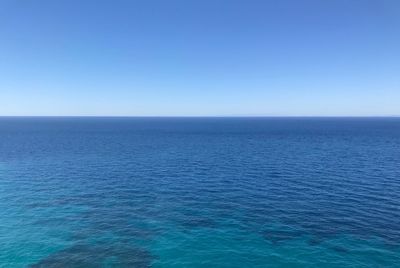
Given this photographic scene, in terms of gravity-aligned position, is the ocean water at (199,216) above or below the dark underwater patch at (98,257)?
above

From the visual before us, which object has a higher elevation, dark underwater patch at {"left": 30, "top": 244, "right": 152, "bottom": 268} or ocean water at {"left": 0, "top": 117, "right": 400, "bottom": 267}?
ocean water at {"left": 0, "top": 117, "right": 400, "bottom": 267}

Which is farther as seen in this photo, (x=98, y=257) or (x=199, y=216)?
(x=199, y=216)

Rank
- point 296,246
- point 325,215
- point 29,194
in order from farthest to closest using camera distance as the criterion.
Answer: point 29,194, point 325,215, point 296,246

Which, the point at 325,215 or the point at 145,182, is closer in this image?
the point at 325,215

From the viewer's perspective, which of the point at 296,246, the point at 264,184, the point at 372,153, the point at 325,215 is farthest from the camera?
the point at 372,153

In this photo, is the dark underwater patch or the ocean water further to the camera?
the ocean water

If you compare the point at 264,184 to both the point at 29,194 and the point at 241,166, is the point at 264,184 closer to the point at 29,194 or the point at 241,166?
the point at 241,166

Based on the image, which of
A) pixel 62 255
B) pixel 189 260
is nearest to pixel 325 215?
pixel 189 260

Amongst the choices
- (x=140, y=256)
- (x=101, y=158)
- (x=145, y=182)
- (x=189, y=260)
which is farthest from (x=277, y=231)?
(x=101, y=158)

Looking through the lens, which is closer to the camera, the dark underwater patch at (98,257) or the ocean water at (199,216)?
the dark underwater patch at (98,257)

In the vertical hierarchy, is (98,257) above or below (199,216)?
below
